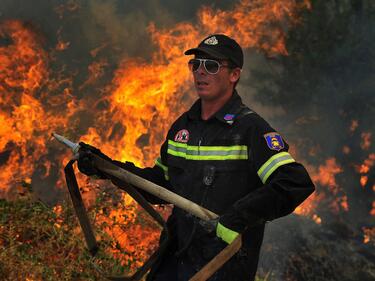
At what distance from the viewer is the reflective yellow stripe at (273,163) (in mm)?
2479

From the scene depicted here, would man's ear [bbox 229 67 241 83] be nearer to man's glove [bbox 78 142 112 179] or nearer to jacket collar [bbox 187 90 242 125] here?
jacket collar [bbox 187 90 242 125]

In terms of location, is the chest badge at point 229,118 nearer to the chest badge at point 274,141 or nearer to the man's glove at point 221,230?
the chest badge at point 274,141

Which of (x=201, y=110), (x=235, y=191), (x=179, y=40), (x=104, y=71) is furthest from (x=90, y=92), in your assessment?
(x=235, y=191)

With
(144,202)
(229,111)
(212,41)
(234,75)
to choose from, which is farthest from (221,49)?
(144,202)

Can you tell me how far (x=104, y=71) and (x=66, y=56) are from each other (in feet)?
3.32

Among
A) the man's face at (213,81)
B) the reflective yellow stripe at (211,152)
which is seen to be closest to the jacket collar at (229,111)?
the man's face at (213,81)

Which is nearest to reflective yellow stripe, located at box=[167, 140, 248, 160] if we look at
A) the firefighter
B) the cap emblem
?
the firefighter

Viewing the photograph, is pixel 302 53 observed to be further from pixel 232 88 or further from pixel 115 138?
pixel 232 88

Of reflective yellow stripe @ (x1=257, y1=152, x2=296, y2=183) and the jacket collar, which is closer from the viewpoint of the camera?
reflective yellow stripe @ (x1=257, y1=152, x2=296, y2=183)

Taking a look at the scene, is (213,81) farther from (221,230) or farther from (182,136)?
(221,230)

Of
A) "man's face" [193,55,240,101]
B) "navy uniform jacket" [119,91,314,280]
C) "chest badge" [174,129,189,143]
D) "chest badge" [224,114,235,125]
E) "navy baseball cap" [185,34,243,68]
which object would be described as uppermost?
"navy baseball cap" [185,34,243,68]

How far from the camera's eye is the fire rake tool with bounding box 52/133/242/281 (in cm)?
234

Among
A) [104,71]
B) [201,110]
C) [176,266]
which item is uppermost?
[104,71]

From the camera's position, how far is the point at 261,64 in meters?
16.7
